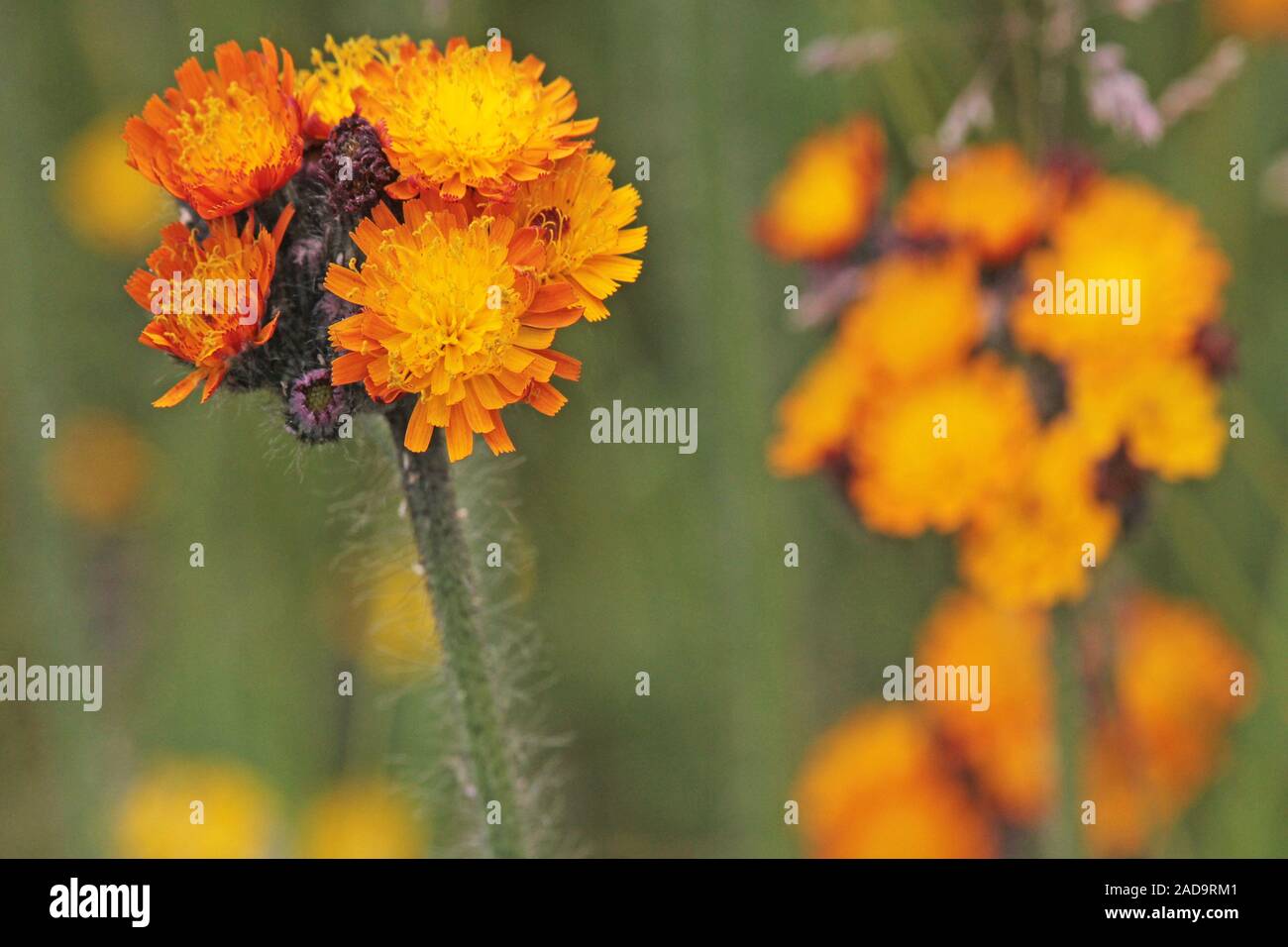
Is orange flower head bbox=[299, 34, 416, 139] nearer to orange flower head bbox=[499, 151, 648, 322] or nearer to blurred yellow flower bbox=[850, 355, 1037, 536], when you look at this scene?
orange flower head bbox=[499, 151, 648, 322]

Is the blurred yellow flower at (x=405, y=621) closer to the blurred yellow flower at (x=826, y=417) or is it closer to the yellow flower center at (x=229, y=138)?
the yellow flower center at (x=229, y=138)

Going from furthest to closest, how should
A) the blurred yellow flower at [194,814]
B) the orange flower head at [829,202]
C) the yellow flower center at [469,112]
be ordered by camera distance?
the blurred yellow flower at [194,814], the orange flower head at [829,202], the yellow flower center at [469,112]

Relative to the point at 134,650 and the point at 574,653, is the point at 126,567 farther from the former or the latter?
the point at 574,653

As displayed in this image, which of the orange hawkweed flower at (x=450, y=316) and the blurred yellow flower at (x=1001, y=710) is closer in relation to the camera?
the orange hawkweed flower at (x=450, y=316)

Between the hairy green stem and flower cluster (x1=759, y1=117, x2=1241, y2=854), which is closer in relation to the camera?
the hairy green stem

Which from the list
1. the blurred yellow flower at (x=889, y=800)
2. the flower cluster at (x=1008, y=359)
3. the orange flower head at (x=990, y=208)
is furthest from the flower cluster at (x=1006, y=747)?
the orange flower head at (x=990, y=208)

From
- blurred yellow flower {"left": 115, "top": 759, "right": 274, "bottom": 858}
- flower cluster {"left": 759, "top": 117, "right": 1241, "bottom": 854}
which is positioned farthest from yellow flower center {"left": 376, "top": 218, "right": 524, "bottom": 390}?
blurred yellow flower {"left": 115, "top": 759, "right": 274, "bottom": 858}
